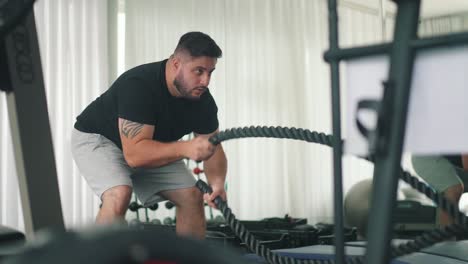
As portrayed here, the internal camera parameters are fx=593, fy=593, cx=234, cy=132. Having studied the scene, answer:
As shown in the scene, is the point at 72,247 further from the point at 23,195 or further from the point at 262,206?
the point at 262,206

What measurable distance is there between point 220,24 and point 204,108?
3.04 m

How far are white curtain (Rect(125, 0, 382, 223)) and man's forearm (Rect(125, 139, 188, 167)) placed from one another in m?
2.62

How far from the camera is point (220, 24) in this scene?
16.9 feet

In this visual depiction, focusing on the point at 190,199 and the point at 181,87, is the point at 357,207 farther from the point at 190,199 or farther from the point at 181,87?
the point at 181,87

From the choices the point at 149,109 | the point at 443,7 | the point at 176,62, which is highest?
the point at 443,7

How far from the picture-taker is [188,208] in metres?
2.23

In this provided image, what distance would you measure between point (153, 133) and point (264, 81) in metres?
3.49

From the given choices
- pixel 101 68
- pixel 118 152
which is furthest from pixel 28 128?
pixel 101 68

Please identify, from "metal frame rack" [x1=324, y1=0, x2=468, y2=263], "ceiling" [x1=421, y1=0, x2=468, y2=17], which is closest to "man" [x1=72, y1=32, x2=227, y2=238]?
"metal frame rack" [x1=324, y1=0, x2=468, y2=263]

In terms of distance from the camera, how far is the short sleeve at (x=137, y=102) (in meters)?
2.00

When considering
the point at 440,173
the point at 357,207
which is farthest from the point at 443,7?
the point at 440,173

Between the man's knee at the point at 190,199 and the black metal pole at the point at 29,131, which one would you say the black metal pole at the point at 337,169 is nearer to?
the black metal pole at the point at 29,131

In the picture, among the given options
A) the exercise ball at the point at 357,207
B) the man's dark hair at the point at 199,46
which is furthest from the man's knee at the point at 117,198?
the exercise ball at the point at 357,207

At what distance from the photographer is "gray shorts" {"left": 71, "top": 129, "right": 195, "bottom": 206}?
2.09 meters
